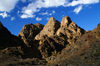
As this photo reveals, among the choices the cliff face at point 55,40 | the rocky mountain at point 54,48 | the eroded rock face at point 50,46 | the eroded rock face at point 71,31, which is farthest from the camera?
the eroded rock face at point 71,31

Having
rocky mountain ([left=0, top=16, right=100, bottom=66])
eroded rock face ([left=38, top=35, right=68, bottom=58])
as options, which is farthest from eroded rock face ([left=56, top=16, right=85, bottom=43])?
eroded rock face ([left=38, top=35, right=68, bottom=58])

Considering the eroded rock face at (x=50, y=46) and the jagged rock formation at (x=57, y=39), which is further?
the jagged rock formation at (x=57, y=39)

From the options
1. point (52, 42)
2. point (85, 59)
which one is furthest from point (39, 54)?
point (85, 59)

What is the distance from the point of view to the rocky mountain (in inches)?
561

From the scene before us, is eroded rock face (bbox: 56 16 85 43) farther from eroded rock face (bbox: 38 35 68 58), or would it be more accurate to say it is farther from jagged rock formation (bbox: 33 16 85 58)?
eroded rock face (bbox: 38 35 68 58)

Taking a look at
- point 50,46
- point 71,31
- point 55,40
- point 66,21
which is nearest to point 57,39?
point 55,40

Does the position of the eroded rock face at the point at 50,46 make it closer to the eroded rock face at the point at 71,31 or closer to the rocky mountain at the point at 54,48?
the rocky mountain at the point at 54,48

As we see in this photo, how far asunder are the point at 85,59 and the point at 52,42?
26665 mm

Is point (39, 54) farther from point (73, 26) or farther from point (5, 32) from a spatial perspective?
point (73, 26)

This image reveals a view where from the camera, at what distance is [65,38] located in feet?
150

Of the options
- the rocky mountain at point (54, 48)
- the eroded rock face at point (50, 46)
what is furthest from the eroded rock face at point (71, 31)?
the eroded rock face at point (50, 46)

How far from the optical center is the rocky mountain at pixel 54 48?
1424 centimetres

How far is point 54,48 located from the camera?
125 feet

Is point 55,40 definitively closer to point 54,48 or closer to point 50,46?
point 54,48
